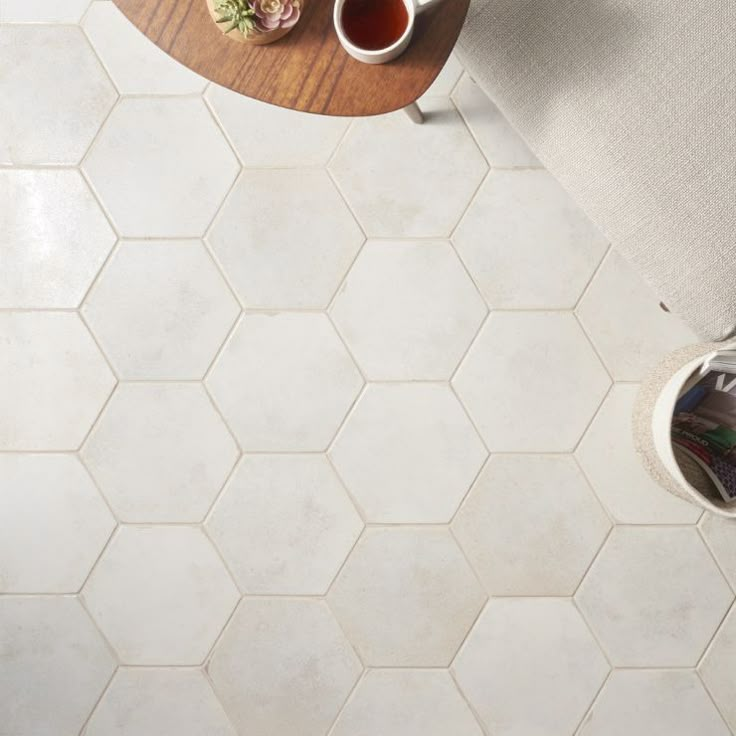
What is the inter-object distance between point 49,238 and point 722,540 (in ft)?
5.17

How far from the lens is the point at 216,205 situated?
5.56ft

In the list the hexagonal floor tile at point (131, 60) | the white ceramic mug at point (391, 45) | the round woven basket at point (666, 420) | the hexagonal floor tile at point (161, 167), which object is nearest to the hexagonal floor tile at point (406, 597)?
the round woven basket at point (666, 420)

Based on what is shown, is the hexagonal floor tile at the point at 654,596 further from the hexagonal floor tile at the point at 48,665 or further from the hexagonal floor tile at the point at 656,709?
the hexagonal floor tile at the point at 48,665

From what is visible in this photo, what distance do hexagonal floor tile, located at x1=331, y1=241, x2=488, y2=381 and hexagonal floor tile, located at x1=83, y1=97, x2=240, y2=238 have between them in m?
0.36

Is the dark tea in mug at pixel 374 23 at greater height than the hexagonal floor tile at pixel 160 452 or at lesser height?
greater

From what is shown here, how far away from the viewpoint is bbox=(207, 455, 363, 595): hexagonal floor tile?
5.44ft

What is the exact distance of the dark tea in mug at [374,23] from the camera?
1.16 metres

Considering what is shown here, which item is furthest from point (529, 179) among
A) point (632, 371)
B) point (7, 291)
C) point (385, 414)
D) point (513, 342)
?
point (7, 291)

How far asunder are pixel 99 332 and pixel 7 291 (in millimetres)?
222

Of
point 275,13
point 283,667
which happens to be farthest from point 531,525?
point 275,13

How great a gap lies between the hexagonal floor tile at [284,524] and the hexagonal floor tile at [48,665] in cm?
35

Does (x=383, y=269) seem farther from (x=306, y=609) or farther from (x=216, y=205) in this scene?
(x=306, y=609)

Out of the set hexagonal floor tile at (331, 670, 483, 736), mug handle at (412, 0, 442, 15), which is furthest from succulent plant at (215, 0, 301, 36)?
A: hexagonal floor tile at (331, 670, 483, 736)

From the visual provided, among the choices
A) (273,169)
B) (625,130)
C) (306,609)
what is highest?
(625,130)
